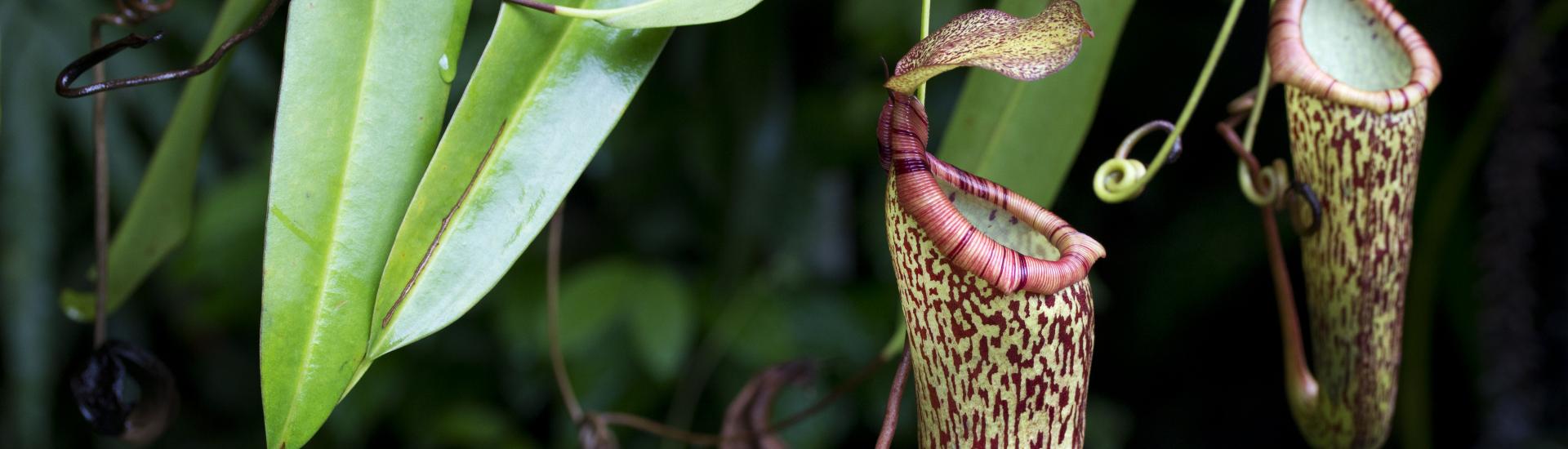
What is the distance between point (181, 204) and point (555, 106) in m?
0.30

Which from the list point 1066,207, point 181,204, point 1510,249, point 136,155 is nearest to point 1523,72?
Answer: point 1510,249

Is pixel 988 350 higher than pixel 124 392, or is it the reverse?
pixel 988 350

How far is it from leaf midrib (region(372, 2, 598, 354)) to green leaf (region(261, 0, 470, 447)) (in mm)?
19

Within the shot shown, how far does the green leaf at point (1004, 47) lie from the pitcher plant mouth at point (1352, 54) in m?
0.24

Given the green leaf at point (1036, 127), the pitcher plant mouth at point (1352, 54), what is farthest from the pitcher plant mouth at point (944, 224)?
the pitcher plant mouth at point (1352, 54)

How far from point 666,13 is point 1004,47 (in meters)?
0.14

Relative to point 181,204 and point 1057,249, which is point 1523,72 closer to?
point 1057,249

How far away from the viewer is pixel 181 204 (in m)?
0.59

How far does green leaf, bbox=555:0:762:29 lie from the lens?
415 millimetres

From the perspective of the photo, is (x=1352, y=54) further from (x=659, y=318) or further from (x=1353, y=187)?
A: (x=659, y=318)

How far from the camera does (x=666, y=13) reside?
0.42 metres

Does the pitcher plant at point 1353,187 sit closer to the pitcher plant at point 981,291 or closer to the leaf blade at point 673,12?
the pitcher plant at point 981,291

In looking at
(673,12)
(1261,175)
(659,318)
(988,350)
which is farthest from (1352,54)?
(659,318)

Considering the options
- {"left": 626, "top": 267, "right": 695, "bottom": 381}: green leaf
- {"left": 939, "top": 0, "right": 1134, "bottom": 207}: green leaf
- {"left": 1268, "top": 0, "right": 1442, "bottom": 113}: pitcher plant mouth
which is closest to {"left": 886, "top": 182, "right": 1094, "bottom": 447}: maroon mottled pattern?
{"left": 939, "top": 0, "right": 1134, "bottom": 207}: green leaf
